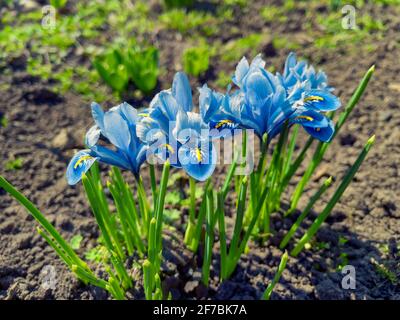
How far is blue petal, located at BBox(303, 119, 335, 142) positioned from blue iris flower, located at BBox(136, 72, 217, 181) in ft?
1.67

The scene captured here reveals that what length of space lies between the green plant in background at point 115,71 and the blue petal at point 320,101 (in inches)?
78.3

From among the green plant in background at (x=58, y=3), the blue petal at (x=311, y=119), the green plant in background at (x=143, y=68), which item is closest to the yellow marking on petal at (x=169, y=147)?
the blue petal at (x=311, y=119)

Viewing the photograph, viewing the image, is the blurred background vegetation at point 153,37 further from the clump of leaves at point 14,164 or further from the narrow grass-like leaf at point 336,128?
the narrow grass-like leaf at point 336,128

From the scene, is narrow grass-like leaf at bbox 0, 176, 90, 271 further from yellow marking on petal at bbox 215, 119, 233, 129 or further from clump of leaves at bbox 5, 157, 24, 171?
clump of leaves at bbox 5, 157, 24, 171

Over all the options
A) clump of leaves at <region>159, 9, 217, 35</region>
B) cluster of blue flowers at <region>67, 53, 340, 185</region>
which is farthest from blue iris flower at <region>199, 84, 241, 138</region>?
clump of leaves at <region>159, 9, 217, 35</region>

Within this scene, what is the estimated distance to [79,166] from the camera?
1.99m

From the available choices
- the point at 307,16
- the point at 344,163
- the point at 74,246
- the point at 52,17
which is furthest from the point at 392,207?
the point at 52,17

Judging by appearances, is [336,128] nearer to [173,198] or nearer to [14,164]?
[173,198]

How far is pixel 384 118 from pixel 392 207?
34.6 inches

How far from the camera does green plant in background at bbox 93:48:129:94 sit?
3658 millimetres

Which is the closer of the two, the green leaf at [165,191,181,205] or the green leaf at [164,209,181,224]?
the green leaf at [164,209,181,224]

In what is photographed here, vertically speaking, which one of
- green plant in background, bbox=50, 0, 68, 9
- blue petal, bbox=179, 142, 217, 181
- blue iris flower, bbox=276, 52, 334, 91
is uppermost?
blue iris flower, bbox=276, 52, 334, 91

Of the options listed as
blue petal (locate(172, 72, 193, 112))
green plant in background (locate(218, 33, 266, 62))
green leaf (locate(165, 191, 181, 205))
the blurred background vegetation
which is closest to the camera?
blue petal (locate(172, 72, 193, 112))

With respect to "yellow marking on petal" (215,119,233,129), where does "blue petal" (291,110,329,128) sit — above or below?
below
